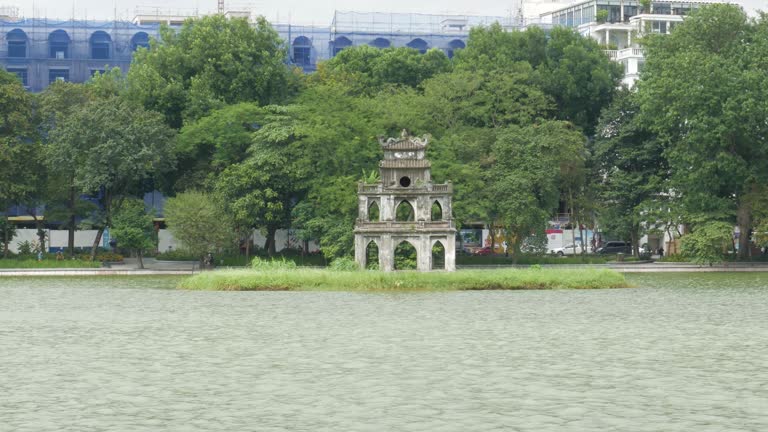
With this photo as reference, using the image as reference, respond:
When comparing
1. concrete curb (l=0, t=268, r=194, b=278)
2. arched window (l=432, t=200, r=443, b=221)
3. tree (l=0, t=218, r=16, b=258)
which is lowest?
concrete curb (l=0, t=268, r=194, b=278)

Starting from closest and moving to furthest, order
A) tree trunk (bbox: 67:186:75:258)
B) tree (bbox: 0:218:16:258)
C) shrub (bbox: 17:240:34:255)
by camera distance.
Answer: tree (bbox: 0:218:16:258) < tree trunk (bbox: 67:186:75:258) < shrub (bbox: 17:240:34:255)

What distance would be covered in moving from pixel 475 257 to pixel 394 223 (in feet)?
64.3

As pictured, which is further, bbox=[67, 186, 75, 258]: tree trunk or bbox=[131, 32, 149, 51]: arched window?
bbox=[131, 32, 149, 51]: arched window

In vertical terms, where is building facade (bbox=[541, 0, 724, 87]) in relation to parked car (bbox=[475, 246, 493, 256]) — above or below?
above

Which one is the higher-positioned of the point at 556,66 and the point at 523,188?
the point at 556,66

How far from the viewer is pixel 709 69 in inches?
3388

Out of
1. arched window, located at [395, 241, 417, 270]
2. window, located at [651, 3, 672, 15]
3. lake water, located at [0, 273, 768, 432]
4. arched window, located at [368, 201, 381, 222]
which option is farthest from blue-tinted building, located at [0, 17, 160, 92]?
lake water, located at [0, 273, 768, 432]

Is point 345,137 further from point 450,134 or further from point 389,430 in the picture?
point 389,430

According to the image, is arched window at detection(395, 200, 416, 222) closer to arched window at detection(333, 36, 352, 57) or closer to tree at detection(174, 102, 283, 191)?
tree at detection(174, 102, 283, 191)

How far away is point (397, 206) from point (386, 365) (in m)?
46.5

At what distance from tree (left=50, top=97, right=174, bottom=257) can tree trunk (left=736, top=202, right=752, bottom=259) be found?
4286cm

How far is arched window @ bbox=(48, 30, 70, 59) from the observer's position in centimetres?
12562

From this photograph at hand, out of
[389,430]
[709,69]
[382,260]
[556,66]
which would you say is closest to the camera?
[389,430]

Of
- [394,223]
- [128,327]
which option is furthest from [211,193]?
[128,327]
